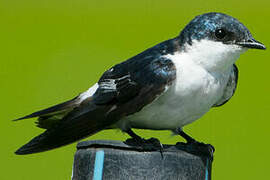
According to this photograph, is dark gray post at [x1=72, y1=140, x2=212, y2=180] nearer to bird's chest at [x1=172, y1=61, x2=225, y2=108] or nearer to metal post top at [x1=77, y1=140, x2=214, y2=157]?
metal post top at [x1=77, y1=140, x2=214, y2=157]

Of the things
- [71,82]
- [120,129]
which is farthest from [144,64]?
[71,82]

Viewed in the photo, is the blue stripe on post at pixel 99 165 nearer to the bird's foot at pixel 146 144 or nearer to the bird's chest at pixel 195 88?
the bird's foot at pixel 146 144

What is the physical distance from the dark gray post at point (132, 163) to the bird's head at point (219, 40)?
39 cm

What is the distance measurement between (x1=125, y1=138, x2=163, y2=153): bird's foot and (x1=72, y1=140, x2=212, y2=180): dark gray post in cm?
1

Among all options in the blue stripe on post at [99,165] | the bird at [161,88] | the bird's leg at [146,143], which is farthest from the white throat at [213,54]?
the blue stripe on post at [99,165]

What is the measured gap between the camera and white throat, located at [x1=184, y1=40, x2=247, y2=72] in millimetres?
1796

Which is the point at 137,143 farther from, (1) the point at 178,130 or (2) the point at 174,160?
(1) the point at 178,130

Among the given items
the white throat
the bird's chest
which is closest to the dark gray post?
the bird's chest

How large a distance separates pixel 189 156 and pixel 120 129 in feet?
1.19

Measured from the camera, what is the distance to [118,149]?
1519 mm

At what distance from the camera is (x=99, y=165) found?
1.51 metres

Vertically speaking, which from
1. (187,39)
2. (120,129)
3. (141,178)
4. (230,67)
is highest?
(187,39)

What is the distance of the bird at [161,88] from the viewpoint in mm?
1723

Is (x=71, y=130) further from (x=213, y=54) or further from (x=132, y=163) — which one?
(x=213, y=54)
